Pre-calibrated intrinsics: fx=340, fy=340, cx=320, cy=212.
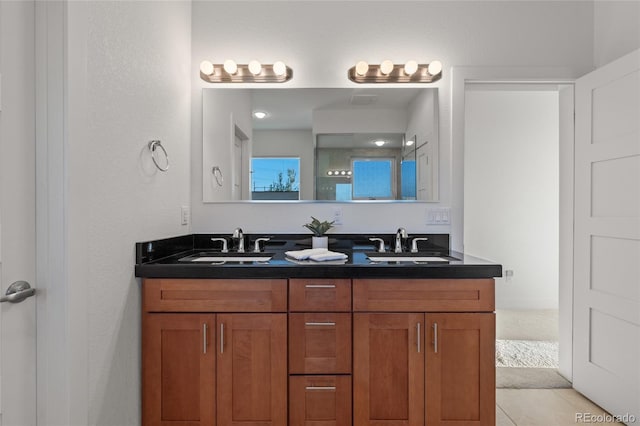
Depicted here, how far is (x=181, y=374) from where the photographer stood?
59.5 inches

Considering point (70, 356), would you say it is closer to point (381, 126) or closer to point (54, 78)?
point (54, 78)

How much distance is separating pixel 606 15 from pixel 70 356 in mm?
3257

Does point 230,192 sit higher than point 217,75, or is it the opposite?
point 217,75

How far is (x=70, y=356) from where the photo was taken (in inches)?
44.2

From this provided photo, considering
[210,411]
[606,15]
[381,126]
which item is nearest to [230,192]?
[381,126]

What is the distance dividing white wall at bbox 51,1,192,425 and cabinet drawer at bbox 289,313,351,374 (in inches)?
28.2

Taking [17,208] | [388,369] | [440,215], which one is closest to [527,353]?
[440,215]

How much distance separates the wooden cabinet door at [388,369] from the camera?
4.93 ft

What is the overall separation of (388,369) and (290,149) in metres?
1.43

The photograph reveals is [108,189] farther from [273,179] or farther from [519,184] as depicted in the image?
[519,184]

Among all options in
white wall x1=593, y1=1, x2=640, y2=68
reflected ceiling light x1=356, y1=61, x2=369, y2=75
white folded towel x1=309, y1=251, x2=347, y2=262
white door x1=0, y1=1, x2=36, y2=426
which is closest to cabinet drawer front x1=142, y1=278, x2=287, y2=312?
white folded towel x1=309, y1=251, x2=347, y2=262

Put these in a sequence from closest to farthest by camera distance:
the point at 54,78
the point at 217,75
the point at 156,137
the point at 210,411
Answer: the point at 54,78
the point at 210,411
the point at 156,137
the point at 217,75

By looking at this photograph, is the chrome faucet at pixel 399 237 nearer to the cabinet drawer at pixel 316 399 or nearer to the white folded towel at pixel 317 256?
the white folded towel at pixel 317 256

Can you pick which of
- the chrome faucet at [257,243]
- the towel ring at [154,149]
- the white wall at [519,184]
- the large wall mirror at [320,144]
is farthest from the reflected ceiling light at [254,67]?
the white wall at [519,184]
